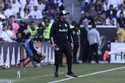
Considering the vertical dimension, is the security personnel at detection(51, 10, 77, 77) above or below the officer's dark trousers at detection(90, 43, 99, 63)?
above

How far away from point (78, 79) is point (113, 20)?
442 inches

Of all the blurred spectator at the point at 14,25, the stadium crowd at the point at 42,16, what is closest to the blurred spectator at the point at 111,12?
the stadium crowd at the point at 42,16

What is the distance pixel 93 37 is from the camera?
78.0 feet

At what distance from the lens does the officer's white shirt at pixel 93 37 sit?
2373 centimetres

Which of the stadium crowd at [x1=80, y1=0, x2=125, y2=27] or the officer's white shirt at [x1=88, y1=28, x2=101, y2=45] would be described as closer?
the officer's white shirt at [x1=88, y1=28, x2=101, y2=45]

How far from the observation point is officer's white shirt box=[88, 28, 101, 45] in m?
23.7

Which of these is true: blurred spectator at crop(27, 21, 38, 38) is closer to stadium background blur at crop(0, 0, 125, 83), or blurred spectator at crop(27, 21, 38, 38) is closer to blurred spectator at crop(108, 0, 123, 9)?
stadium background blur at crop(0, 0, 125, 83)

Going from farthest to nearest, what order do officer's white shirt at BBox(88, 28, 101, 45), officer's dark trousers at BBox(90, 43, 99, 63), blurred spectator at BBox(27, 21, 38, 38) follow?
officer's white shirt at BBox(88, 28, 101, 45) → officer's dark trousers at BBox(90, 43, 99, 63) → blurred spectator at BBox(27, 21, 38, 38)

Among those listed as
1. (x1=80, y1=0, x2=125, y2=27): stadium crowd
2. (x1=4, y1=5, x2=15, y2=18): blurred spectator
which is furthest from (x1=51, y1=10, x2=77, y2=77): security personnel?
(x1=4, y1=5, x2=15, y2=18): blurred spectator

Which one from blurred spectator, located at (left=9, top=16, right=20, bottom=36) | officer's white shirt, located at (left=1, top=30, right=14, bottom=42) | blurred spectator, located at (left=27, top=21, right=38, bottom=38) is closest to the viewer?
officer's white shirt, located at (left=1, top=30, right=14, bottom=42)

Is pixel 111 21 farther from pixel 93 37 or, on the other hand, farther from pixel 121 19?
pixel 93 37

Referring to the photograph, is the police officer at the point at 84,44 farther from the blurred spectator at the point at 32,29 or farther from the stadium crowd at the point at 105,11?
the blurred spectator at the point at 32,29

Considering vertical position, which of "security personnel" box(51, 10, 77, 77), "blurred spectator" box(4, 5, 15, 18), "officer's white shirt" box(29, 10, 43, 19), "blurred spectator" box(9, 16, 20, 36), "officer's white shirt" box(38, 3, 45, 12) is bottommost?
"security personnel" box(51, 10, 77, 77)

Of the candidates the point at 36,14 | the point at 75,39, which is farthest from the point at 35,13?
the point at 75,39
